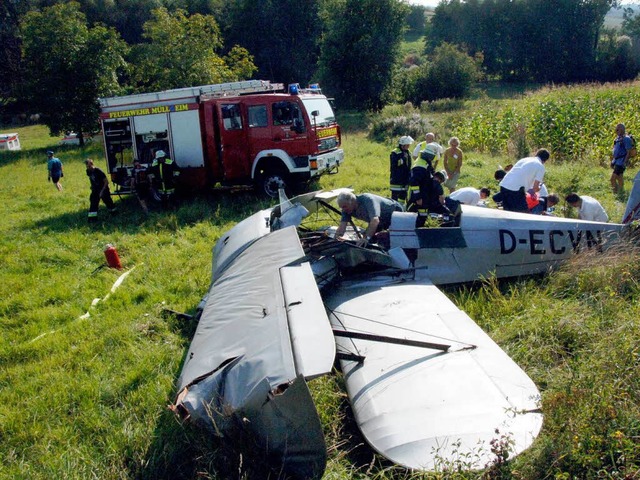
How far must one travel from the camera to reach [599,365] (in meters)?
3.42

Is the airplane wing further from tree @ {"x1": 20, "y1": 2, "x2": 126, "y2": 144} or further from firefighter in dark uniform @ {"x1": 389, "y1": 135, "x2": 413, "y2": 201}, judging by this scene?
tree @ {"x1": 20, "y1": 2, "x2": 126, "y2": 144}

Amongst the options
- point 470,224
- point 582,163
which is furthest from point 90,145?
point 470,224

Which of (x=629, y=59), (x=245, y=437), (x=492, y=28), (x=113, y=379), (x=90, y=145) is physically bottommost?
(x=113, y=379)

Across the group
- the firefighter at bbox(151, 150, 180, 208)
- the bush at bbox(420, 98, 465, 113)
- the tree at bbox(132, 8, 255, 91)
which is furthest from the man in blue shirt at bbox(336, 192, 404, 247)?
the bush at bbox(420, 98, 465, 113)

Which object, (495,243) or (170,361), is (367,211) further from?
(170,361)

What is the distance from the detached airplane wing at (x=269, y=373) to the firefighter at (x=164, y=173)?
7.34 meters

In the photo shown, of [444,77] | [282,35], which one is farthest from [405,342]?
[282,35]

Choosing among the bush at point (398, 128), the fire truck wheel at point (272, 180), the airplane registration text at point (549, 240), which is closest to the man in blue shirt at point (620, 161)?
the airplane registration text at point (549, 240)

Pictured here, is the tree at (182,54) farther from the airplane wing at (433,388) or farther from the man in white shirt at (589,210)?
the airplane wing at (433,388)

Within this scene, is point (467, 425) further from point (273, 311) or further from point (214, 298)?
point (214, 298)

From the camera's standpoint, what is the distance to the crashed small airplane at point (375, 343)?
8.58ft

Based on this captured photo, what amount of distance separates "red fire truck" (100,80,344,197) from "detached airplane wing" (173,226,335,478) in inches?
284

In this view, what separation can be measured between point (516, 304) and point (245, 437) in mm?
3101

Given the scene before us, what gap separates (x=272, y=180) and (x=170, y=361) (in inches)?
262
